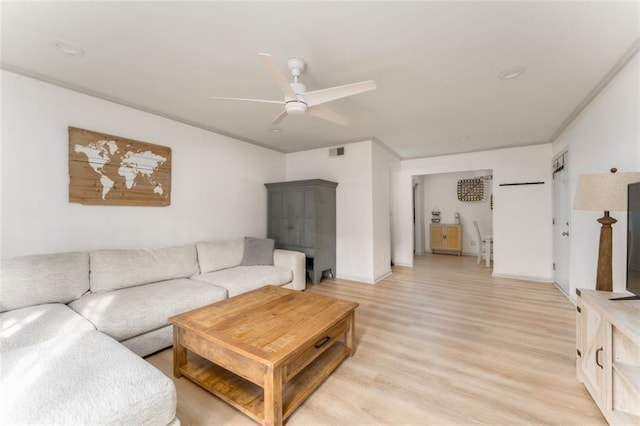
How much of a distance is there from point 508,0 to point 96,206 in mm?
3720

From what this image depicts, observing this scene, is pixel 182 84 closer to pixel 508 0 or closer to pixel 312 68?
pixel 312 68

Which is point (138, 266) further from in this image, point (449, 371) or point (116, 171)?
point (449, 371)

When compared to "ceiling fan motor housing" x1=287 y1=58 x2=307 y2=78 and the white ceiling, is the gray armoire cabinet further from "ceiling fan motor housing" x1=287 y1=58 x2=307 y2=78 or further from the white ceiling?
"ceiling fan motor housing" x1=287 y1=58 x2=307 y2=78

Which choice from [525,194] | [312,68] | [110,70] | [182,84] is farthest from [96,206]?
[525,194]

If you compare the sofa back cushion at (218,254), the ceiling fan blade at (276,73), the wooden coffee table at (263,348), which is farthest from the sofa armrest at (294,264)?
the ceiling fan blade at (276,73)

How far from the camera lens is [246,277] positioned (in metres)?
3.02

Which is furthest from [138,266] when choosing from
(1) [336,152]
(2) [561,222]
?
(2) [561,222]

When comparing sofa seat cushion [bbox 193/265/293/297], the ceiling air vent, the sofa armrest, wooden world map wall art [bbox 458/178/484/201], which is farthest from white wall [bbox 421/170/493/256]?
sofa seat cushion [bbox 193/265/293/297]

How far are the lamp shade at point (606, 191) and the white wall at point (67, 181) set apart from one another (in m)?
3.90

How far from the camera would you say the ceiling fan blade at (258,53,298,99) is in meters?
1.47

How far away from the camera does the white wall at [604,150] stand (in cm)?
198

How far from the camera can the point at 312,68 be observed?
214cm

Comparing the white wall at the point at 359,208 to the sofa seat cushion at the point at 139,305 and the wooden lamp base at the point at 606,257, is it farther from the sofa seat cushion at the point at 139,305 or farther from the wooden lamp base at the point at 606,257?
the wooden lamp base at the point at 606,257

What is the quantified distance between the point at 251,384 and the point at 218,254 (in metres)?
1.94
